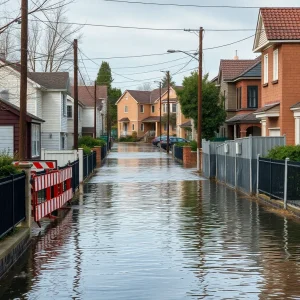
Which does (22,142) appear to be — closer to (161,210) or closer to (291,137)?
(161,210)

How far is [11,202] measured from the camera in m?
13.5

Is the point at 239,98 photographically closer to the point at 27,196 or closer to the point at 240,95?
the point at 240,95

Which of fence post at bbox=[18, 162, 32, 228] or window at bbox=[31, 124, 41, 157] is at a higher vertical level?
window at bbox=[31, 124, 41, 157]

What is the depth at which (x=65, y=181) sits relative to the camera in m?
22.6

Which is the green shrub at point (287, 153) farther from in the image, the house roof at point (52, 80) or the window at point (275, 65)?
the house roof at point (52, 80)

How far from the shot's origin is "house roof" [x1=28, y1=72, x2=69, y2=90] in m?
57.6

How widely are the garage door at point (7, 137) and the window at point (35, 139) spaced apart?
12.7 ft

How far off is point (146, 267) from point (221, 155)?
906 inches

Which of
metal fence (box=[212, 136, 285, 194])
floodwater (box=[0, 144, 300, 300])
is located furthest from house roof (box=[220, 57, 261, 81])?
floodwater (box=[0, 144, 300, 300])

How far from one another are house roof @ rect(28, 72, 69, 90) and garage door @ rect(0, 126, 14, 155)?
941cm

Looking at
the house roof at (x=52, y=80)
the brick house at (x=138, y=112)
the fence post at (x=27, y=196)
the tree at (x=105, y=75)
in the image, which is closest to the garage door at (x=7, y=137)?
the house roof at (x=52, y=80)

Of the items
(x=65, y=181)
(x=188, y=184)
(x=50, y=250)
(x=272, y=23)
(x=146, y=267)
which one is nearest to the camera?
(x=146, y=267)

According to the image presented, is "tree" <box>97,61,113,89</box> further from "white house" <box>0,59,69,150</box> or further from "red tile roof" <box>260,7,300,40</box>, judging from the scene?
"red tile roof" <box>260,7,300,40</box>

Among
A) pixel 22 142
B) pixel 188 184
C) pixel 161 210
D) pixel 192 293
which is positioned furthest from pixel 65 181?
pixel 192 293
